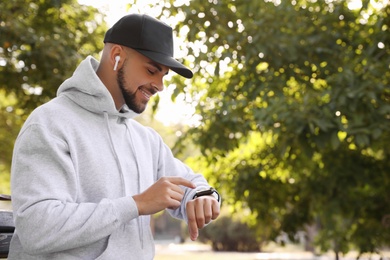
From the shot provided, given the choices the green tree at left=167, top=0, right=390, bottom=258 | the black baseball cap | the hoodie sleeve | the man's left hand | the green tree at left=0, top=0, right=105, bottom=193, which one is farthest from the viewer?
the green tree at left=0, top=0, right=105, bottom=193

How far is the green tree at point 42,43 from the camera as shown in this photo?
6.66 metres

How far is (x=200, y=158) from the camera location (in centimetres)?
714

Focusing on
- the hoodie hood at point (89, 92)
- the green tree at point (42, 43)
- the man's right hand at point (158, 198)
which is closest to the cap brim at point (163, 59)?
the hoodie hood at point (89, 92)

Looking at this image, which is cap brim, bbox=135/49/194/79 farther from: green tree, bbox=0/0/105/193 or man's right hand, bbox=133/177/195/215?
green tree, bbox=0/0/105/193

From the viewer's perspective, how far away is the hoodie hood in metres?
1.85

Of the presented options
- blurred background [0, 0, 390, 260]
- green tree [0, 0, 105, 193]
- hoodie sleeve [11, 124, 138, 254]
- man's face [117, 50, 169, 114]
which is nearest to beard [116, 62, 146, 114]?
man's face [117, 50, 169, 114]

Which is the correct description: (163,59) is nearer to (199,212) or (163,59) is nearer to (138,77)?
(138,77)

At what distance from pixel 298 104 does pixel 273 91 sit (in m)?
0.45

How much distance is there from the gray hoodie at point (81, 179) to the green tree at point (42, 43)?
4601 mm

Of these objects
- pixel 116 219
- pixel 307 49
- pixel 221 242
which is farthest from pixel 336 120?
pixel 221 242

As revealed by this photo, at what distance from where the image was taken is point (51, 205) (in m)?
1.58

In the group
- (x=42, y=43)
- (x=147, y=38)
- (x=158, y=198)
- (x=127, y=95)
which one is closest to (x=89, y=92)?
(x=127, y=95)

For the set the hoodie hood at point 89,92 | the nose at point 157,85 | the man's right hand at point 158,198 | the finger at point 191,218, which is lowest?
the finger at point 191,218

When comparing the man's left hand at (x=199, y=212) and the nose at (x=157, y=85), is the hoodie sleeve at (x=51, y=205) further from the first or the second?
the nose at (x=157, y=85)
